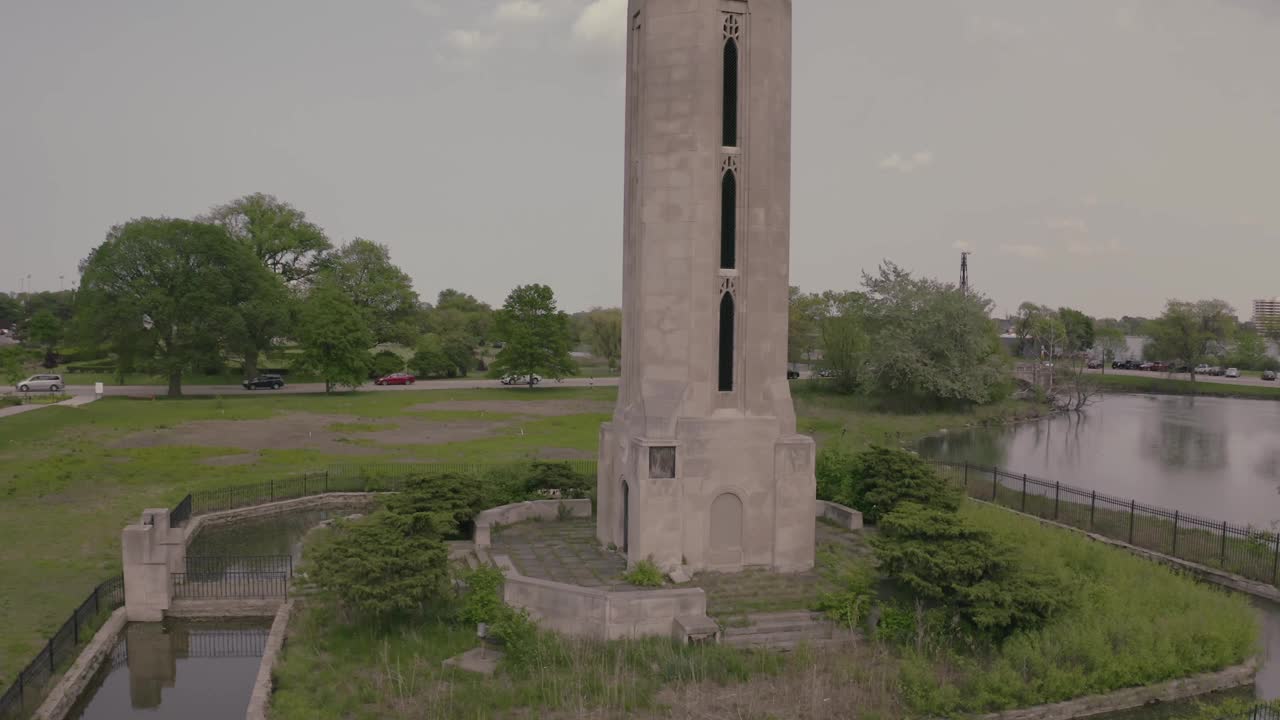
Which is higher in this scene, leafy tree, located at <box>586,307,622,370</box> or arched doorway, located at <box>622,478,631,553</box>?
leafy tree, located at <box>586,307,622,370</box>

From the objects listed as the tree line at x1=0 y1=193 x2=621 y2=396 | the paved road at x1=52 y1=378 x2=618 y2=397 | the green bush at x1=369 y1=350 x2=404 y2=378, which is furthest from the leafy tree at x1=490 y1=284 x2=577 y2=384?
the green bush at x1=369 y1=350 x2=404 y2=378

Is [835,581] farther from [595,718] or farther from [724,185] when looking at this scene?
[724,185]

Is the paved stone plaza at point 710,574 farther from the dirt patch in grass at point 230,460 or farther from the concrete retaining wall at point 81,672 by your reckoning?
the dirt patch in grass at point 230,460

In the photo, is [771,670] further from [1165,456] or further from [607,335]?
[607,335]

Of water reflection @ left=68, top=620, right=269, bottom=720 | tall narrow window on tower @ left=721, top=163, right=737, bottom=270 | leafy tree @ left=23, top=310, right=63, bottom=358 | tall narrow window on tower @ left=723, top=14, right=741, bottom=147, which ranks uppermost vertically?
tall narrow window on tower @ left=723, top=14, right=741, bottom=147

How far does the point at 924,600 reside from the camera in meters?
19.2

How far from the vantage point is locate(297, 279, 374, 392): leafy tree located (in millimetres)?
71938

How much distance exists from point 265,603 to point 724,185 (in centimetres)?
1640

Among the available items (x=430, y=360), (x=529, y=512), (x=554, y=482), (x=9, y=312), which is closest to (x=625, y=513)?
(x=529, y=512)

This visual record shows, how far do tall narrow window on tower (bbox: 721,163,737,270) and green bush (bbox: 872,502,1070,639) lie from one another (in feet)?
27.2

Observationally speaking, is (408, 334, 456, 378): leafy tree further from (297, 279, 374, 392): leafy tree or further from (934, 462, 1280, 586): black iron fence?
(934, 462, 1280, 586): black iron fence

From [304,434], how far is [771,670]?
131ft

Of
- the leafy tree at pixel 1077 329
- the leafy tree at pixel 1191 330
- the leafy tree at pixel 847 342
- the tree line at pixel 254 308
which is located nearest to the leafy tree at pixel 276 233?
the tree line at pixel 254 308

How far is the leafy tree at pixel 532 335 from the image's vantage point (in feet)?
266
